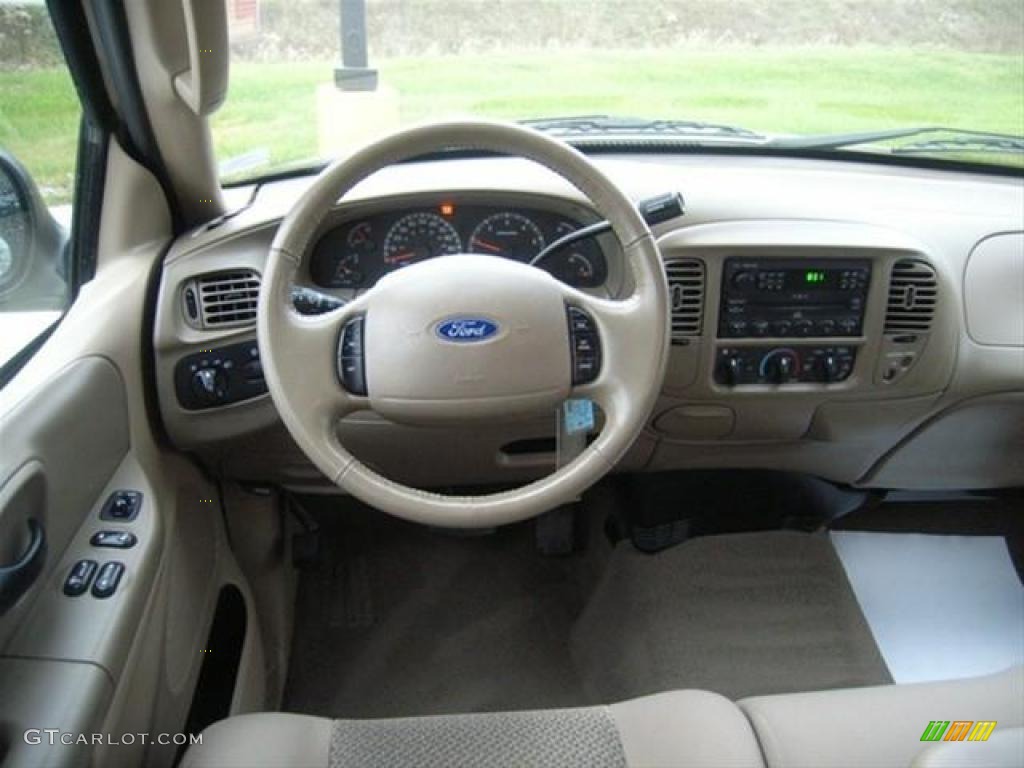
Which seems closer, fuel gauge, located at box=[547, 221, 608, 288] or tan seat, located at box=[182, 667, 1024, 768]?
tan seat, located at box=[182, 667, 1024, 768]

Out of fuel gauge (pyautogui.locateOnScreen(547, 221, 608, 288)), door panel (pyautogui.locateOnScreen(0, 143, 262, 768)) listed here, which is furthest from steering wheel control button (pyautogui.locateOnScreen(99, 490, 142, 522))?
fuel gauge (pyautogui.locateOnScreen(547, 221, 608, 288))

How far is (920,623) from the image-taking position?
224cm

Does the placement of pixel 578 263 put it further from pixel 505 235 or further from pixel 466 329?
pixel 466 329

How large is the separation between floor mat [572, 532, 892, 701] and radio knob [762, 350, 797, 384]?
0.68 meters

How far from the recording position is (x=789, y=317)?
5.78 ft

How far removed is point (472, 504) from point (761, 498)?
53.7 inches

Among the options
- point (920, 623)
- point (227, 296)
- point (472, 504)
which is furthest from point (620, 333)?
point (920, 623)

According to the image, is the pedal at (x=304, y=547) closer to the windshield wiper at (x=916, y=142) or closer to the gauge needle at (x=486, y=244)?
the gauge needle at (x=486, y=244)

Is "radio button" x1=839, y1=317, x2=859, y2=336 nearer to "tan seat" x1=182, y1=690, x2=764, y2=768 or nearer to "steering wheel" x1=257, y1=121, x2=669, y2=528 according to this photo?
"steering wheel" x1=257, y1=121, x2=669, y2=528

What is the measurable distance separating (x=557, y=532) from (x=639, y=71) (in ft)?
3.80

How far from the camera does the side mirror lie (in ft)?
4.82

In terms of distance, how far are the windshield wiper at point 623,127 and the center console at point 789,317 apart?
17.2 inches

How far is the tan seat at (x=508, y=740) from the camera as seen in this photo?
1140 millimetres

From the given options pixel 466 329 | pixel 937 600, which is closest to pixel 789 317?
pixel 466 329
